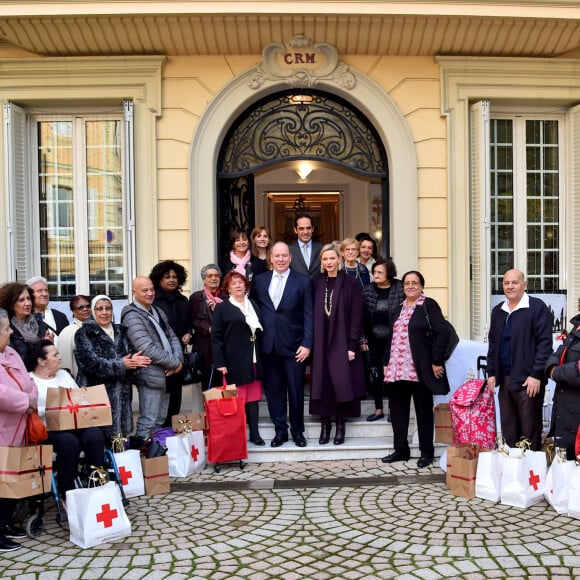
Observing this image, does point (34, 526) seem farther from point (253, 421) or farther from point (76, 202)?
point (76, 202)

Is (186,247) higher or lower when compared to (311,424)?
higher

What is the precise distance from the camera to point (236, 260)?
645cm

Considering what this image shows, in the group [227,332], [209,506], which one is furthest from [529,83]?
[209,506]

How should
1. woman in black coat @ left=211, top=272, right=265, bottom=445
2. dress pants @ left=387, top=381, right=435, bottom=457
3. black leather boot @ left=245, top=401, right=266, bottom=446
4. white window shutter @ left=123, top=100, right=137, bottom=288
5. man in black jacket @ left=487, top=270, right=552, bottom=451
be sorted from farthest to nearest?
1. white window shutter @ left=123, top=100, right=137, bottom=288
2. black leather boot @ left=245, top=401, right=266, bottom=446
3. woman in black coat @ left=211, top=272, right=265, bottom=445
4. dress pants @ left=387, top=381, right=435, bottom=457
5. man in black jacket @ left=487, top=270, right=552, bottom=451

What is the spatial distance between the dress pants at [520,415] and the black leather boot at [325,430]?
155cm

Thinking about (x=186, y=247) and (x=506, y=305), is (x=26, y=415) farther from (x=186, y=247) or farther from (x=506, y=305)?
(x=506, y=305)

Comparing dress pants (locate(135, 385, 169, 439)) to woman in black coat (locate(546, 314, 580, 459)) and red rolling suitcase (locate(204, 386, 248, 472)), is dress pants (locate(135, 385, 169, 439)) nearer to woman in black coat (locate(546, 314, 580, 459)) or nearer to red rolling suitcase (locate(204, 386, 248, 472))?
red rolling suitcase (locate(204, 386, 248, 472))

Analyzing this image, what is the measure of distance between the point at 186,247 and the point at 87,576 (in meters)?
3.84

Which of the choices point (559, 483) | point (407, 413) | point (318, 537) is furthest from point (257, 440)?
point (559, 483)

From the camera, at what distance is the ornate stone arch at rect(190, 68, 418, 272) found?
6.95 metres

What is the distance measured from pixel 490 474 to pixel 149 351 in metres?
2.81

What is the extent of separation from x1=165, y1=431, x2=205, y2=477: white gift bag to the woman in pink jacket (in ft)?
4.45

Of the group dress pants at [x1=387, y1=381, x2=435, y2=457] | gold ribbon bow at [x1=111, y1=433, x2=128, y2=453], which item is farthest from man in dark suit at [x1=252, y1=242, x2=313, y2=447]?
gold ribbon bow at [x1=111, y1=433, x2=128, y2=453]

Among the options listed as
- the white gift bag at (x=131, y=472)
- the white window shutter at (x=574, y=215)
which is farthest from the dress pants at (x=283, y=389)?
the white window shutter at (x=574, y=215)
